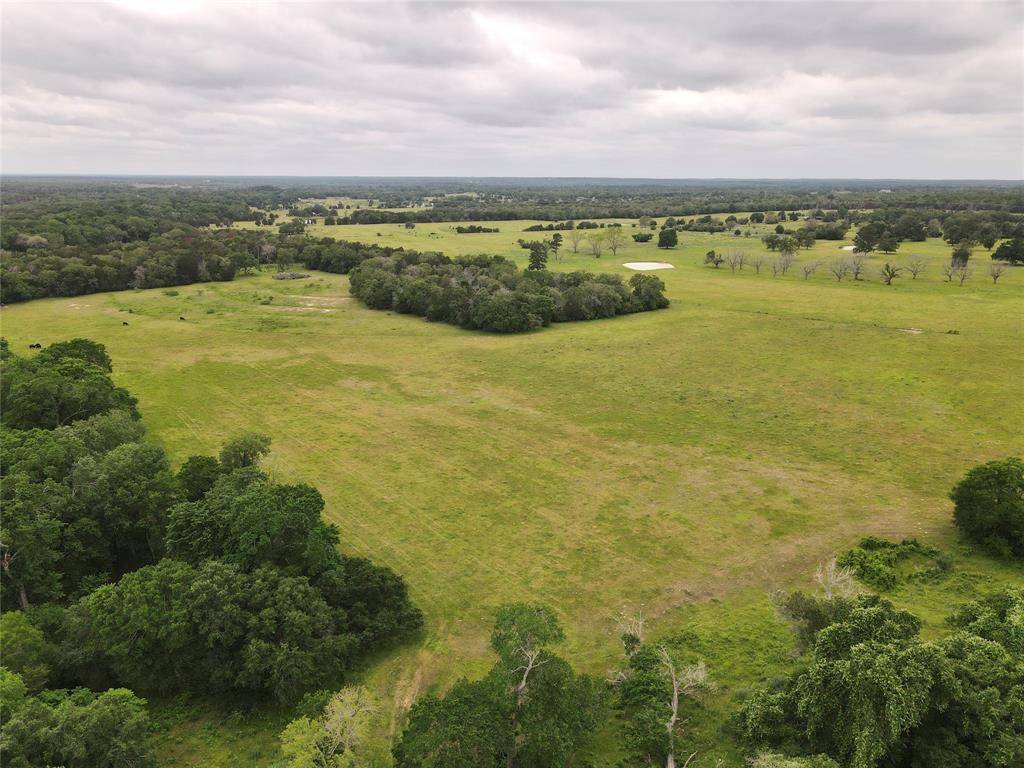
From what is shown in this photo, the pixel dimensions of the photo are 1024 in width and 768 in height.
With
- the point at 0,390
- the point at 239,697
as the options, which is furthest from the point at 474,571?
the point at 0,390

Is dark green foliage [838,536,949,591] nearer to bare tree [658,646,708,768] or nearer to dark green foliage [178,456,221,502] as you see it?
bare tree [658,646,708,768]

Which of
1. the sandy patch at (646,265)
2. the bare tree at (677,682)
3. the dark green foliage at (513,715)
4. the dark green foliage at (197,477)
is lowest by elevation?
the bare tree at (677,682)

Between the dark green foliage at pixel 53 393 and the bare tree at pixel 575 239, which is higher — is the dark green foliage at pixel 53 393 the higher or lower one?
the lower one

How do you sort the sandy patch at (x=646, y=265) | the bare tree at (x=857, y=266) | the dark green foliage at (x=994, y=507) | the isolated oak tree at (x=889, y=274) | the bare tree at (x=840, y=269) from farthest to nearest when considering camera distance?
the sandy patch at (x=646, y=265), the bare tree at (x=840, y=269), the bare tree at (x=857, y=266), the isolated oak tree at (x=889, y=274), the dark green foliage at (x=994, y=507)

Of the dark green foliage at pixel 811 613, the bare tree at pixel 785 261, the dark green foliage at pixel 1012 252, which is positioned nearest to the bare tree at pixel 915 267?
the dark green foliage at pixel 1012 252

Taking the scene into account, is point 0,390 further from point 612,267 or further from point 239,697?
point 612,267

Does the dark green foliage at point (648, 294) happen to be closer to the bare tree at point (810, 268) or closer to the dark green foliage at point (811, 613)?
the bare tree at point (810, 268)

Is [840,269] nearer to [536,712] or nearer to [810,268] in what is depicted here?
[810,268]
